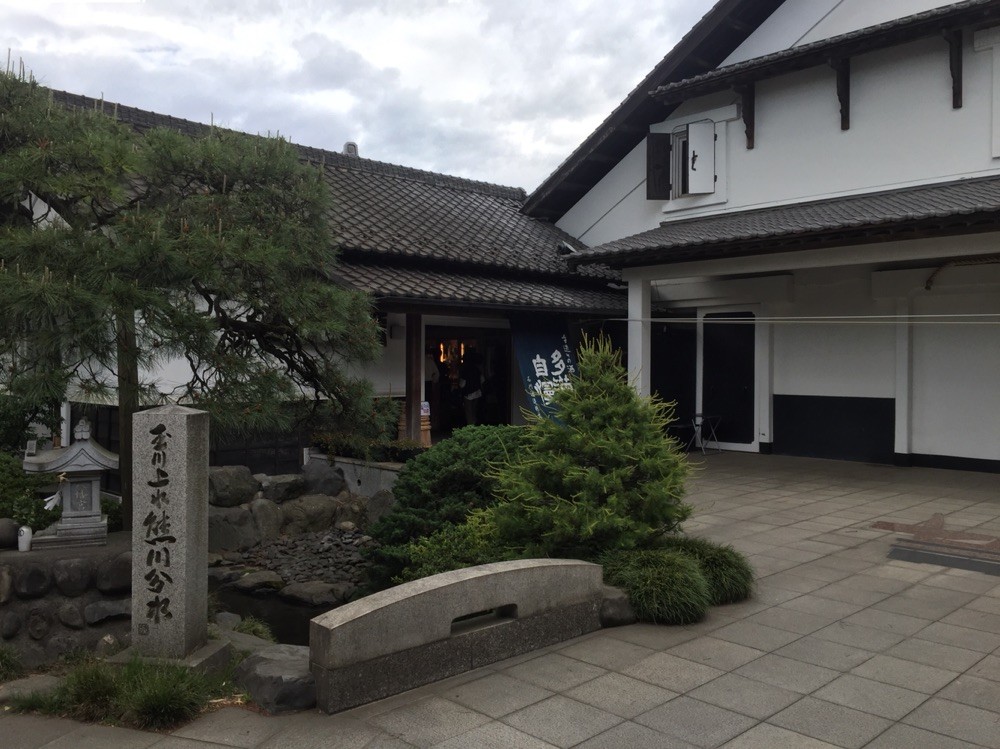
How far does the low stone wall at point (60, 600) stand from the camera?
6.97 metres

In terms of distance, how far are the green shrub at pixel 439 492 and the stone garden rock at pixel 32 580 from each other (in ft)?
9.63

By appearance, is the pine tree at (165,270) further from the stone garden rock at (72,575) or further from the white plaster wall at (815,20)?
the white plaster wall at (815,20)

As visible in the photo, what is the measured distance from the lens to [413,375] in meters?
13.0

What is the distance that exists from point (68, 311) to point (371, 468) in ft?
22.2

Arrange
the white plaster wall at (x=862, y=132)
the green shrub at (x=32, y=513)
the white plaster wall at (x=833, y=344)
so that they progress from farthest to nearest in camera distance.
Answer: the white plaster wall at (x=833, y=344) → the white plaster wall at (x=862, y=132) → the green shrub at (x=32, y=513)

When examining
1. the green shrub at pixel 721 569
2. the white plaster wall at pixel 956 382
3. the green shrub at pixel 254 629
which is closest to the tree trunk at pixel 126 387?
the green shrub at pixel 254 629

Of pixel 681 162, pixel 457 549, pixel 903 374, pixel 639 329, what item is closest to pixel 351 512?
pixel 457 549

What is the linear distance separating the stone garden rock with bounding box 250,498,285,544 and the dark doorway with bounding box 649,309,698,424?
808 centimetres

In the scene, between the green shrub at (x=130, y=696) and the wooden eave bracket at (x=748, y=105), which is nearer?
the green shrub at (x=130, y=696)

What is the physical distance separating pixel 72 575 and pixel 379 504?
5.04m

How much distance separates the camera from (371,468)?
12.1 meters

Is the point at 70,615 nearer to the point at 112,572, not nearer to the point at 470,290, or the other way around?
the point at 112,572

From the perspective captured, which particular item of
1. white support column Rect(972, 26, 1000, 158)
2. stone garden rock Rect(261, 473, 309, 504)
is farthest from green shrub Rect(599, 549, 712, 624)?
white support column Rect(972, 26, 1000, 158)

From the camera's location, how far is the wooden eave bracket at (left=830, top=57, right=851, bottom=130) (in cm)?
1351
